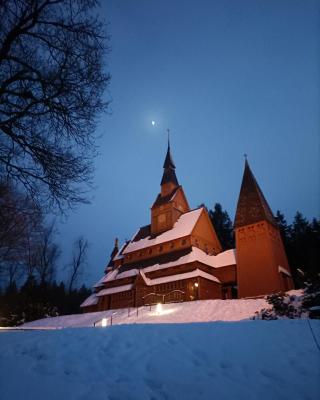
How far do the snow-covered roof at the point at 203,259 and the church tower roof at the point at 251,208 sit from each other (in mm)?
3713

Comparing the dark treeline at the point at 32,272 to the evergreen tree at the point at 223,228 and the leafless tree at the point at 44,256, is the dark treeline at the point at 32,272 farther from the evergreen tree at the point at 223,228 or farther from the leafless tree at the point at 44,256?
the evergreen tree at the point at 223,228

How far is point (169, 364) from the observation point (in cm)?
601

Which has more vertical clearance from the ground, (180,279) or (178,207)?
(178,207)

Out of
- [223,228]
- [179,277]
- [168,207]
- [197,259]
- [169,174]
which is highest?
[169,174]

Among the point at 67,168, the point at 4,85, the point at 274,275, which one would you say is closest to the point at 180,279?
the point at 274,275

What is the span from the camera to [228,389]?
16.5 feet

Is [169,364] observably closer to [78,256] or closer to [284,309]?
[284,309]

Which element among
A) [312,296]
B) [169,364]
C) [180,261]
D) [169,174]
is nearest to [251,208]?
[180,261]

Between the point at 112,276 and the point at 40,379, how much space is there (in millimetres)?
29730

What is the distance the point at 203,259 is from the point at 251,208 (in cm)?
684

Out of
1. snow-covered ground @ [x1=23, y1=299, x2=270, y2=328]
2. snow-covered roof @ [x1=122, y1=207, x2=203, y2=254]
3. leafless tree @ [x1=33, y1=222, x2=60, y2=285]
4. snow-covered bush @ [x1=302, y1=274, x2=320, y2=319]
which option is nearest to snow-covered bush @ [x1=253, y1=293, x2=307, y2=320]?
snow-covered bush @ [x1=302, y1=274, x2=320, y2=319]

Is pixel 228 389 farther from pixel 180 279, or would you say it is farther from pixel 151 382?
pixel 180 279

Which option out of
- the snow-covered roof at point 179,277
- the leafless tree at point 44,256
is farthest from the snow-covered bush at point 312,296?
the leafless tree at point 44,256

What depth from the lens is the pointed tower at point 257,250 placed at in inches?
984
